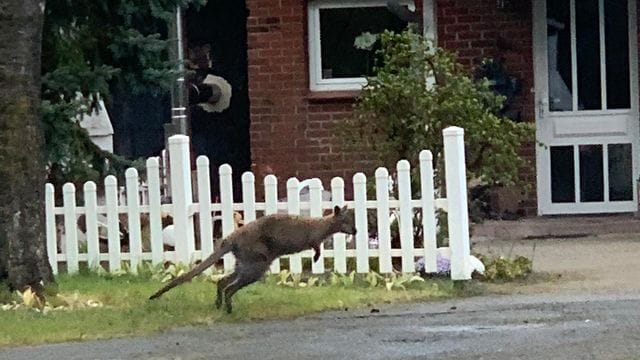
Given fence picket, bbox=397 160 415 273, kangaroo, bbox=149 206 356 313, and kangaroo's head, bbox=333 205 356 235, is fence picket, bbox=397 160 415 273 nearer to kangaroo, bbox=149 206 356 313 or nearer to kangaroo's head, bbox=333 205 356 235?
kangaroo's head, bbox=333 205 356 235

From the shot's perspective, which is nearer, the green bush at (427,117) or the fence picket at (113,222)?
the fence picket at (113,222)

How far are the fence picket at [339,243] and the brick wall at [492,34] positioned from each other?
16.3 feet

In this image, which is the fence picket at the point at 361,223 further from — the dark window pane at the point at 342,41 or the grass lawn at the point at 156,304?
the dark window pane at the point at 342,41

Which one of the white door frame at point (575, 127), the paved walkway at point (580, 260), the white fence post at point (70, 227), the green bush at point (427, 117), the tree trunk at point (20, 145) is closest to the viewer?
the tree trunk at point (20, 145)

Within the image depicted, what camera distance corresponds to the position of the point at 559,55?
1617 cm

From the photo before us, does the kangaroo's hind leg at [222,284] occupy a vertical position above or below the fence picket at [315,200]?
below

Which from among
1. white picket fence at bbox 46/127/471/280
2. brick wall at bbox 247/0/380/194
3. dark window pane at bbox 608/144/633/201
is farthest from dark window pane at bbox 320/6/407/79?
white picket fence at bbox 46/127/471/280

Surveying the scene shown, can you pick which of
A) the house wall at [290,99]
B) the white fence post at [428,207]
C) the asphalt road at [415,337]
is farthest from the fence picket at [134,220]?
the house wall at [290,99]

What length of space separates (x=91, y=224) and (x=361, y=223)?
82.6 inches

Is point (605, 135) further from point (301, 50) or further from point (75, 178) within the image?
point (75, 178)

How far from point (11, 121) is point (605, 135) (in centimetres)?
763

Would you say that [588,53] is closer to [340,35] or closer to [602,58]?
[602,58]

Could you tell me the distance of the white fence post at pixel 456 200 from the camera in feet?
36.6

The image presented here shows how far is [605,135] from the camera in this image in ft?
52.4
